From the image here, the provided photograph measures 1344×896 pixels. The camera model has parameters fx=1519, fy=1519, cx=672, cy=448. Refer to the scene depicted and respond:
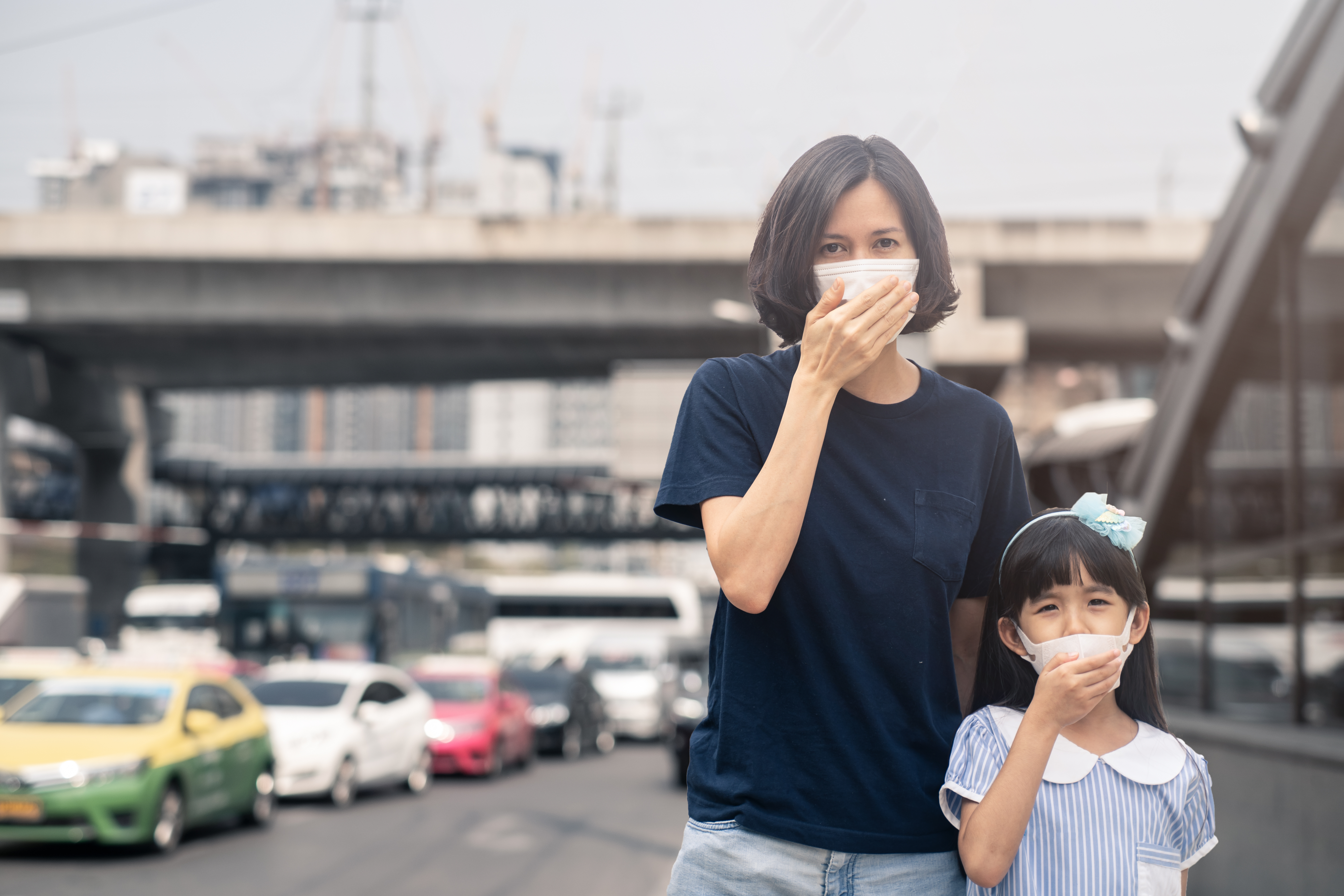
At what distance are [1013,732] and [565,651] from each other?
37990 mm

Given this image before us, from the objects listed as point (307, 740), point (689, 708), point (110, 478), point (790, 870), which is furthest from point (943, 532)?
point (110, 478)

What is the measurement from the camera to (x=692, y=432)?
2221 millimetres

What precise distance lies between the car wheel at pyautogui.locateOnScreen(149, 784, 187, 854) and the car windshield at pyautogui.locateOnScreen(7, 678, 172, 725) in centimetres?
63

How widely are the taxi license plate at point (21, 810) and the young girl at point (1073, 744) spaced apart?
10.6 metres

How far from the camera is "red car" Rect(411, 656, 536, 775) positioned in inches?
822

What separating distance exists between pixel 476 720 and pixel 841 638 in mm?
19580

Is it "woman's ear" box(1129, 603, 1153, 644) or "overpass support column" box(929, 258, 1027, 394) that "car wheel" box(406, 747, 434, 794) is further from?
"woman's ear" box(1129, 603, 1153, 644)

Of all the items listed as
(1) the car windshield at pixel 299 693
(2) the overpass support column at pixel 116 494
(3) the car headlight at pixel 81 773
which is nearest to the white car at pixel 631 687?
(2) the overpass support column at pixel 116 494

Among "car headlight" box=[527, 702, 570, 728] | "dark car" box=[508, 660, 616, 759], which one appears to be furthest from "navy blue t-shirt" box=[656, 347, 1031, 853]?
"car headlight" box=[527, 702, 570, 728]

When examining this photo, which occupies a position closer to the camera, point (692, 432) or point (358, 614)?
point (692, 432)

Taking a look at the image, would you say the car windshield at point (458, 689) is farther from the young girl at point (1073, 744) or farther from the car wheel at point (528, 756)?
the young girl at point (1073, 744)

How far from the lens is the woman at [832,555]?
209 centimetres

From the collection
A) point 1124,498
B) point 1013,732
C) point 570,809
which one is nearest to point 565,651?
point 570,809

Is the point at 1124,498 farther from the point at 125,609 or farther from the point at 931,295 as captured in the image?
the point at 125,609
